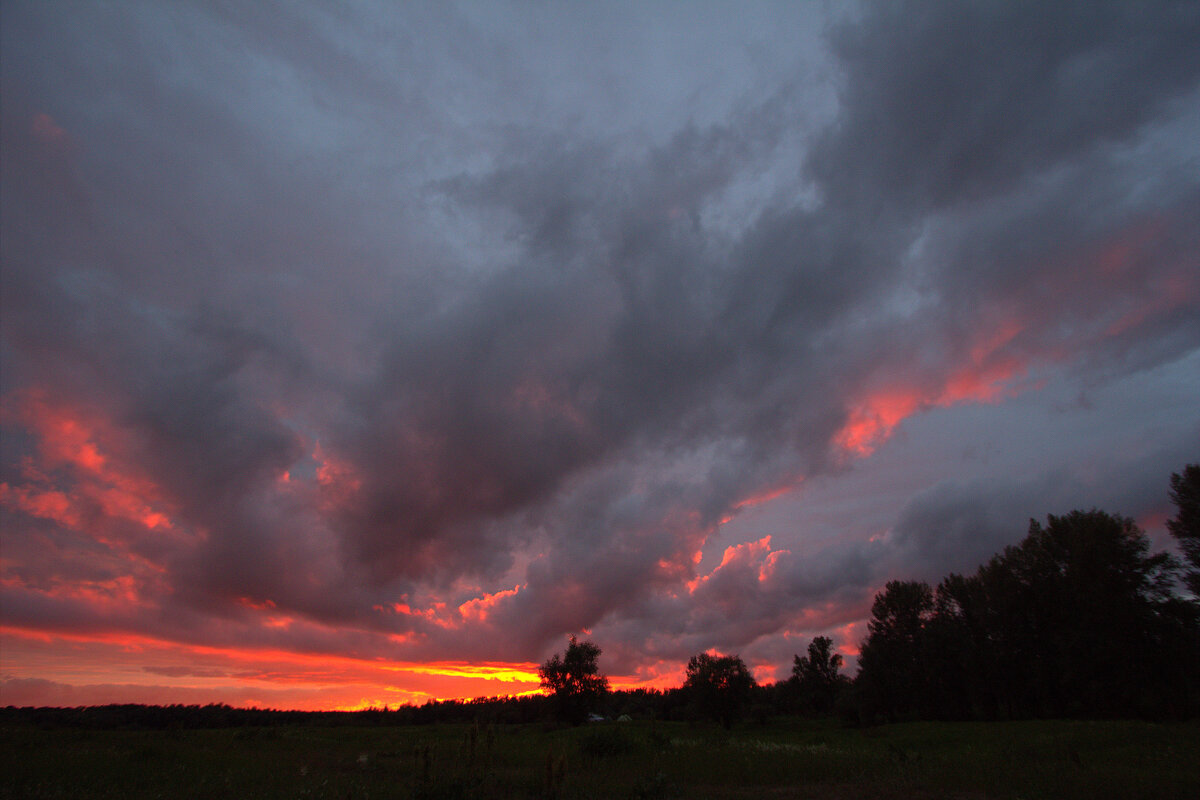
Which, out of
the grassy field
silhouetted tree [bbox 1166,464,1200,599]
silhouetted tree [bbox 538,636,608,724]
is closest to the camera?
the grassy field

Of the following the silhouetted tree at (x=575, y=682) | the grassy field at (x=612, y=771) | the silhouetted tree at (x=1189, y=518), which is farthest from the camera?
the silhouetted tree at (x=575, y=682)

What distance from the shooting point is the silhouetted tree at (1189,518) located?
4181 centimetres

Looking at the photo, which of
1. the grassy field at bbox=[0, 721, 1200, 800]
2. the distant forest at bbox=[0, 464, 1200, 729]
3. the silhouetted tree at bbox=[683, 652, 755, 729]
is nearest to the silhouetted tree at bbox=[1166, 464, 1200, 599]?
the distant forest at bbox=[0, 464, 1200, 729]

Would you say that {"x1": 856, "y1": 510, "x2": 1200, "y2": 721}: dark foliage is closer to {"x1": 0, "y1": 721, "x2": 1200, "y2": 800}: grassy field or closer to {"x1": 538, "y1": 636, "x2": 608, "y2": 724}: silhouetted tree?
{"x1": 0, "y1": 721, "x2": 1200, "y2": 800}: grassy field

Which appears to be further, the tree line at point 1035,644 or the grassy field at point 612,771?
the tree line at point 1035,644

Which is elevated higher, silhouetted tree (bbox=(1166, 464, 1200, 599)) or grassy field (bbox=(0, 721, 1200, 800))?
silhouetted tree (bbox=(1166, 464, 1200, 599))

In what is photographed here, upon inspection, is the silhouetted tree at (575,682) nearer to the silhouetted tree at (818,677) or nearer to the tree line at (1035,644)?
the tree line at (1035,644)

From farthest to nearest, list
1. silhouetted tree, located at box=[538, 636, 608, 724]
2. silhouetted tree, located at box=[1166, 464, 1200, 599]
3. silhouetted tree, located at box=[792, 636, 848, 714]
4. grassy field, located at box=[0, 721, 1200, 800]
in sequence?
silhouetted tree, located at box=[792, 636, 848, 714] < silhouetted tree, located at box=[538, 636, 608, 724] < silhouetted tree, located at box=[1166, 464, 1200, 599] < grassy field, located at box=[0, 721, 1200, 800]

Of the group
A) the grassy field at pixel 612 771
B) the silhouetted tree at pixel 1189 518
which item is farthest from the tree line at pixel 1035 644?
the grassy field at pixel 612 771

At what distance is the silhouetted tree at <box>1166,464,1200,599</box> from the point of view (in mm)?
41812

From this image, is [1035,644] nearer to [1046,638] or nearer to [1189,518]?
[1046,638]

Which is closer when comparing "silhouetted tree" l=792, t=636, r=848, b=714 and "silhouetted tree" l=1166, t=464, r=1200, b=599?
A: "silhouetted tree" l=1166, t=464, r=1200, b=599

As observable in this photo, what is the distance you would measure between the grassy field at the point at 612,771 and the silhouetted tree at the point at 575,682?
113 ft

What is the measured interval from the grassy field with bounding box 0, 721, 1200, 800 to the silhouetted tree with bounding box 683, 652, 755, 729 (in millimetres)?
44813
